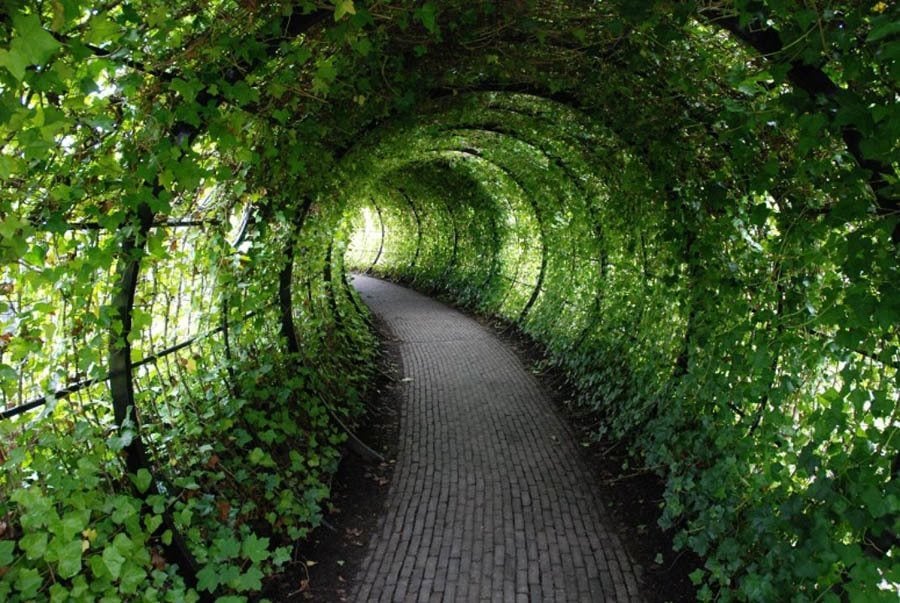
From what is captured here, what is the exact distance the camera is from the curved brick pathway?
4.04 metres

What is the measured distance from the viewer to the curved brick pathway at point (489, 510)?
13.3 ft

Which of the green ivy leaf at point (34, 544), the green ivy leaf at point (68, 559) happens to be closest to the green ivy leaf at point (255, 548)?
the green ivy leaf at point (68, 559)

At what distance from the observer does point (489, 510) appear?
196 inches

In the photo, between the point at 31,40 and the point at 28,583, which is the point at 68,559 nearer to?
the point at 28,583

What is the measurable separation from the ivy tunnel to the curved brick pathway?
0.59 meters

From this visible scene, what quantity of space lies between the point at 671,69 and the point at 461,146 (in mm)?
7359

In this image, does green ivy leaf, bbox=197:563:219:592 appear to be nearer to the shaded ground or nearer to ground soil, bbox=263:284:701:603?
ground soil, bbox=263:284:701:603

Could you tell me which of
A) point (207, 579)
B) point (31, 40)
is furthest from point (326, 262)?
point (31, 40)

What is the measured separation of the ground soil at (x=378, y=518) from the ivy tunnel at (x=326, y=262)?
158 millimetres

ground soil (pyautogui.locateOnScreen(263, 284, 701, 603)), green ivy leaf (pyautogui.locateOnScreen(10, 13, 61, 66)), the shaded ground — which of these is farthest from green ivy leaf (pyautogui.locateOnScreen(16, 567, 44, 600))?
the shaded ground

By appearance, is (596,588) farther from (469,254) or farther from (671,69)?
(469,254)

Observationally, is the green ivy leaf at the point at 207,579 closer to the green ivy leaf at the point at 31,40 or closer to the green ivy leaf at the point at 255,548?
the green ivy leaf at the point at 255,548

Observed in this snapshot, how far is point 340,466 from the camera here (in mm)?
5645

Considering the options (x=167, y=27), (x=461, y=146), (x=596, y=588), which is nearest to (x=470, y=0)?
(x=167, y=27)
